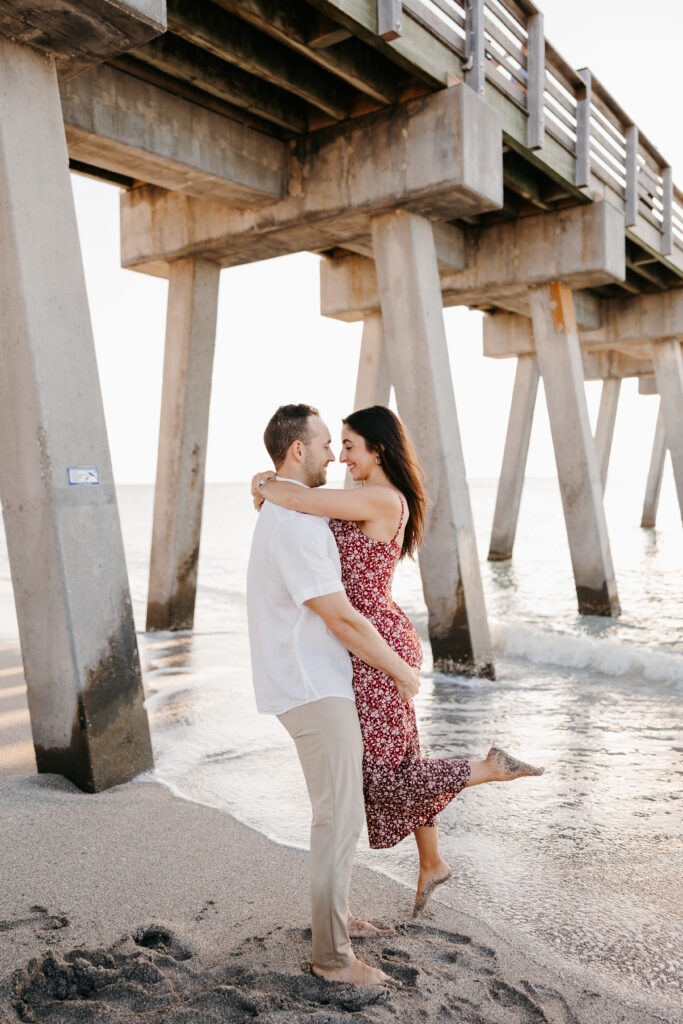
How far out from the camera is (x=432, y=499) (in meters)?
8.30

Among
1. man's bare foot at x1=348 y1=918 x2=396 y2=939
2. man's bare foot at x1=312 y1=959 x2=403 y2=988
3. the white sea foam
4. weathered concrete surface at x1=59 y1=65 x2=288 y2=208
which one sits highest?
weathered concrete surface at x1=59 y1=65 x2=288 y2=208

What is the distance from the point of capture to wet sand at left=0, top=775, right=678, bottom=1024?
254 centimetres

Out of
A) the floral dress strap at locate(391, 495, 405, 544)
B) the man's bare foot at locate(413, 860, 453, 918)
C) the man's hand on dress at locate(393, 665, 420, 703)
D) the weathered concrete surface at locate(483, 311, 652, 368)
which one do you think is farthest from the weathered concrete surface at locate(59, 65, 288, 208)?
the weathered concrete surface at locate(483, 311, 652, 368)

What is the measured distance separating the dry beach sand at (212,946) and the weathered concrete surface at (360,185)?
5911 millimetres

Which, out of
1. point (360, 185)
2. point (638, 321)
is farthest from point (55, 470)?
point (638, 321)

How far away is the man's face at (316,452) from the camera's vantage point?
2852 mm

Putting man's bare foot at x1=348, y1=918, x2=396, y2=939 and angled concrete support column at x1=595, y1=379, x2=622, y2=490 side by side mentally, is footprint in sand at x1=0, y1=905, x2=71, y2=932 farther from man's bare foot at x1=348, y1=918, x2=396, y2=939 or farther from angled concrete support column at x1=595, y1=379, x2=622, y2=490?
angled concrete support column at x1=595, y1=379, x2=622, y2=490

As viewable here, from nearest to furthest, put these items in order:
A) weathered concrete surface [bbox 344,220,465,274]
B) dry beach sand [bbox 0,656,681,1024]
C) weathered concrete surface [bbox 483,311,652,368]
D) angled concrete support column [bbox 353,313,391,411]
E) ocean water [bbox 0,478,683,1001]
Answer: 1. dry beach sand [bbox 0,656,681,1024]
2. ocean water [bbox 0,478,683,1001]
3. weathered concrete surface [bbox 344,220,465,274]
4. angled concrete support column [bbox 353,313,391,411]
5. weathered concrete surface [bbox 483,311,652,368]

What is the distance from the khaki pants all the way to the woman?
19 cm

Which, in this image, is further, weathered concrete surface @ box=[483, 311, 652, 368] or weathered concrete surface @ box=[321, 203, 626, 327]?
weathered concrete surface @ box=[483, 311, 652, 368]

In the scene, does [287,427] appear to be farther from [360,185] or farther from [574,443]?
[574,443]

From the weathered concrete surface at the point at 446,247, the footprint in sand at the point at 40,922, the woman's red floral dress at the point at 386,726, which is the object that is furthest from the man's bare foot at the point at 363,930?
the weathered concrete surface at the point at 446,247

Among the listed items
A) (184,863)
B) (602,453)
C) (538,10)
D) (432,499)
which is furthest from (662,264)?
(184,863)

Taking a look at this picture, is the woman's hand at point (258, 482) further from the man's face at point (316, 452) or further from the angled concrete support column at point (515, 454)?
the angled concrete support column at point (515, 454)
